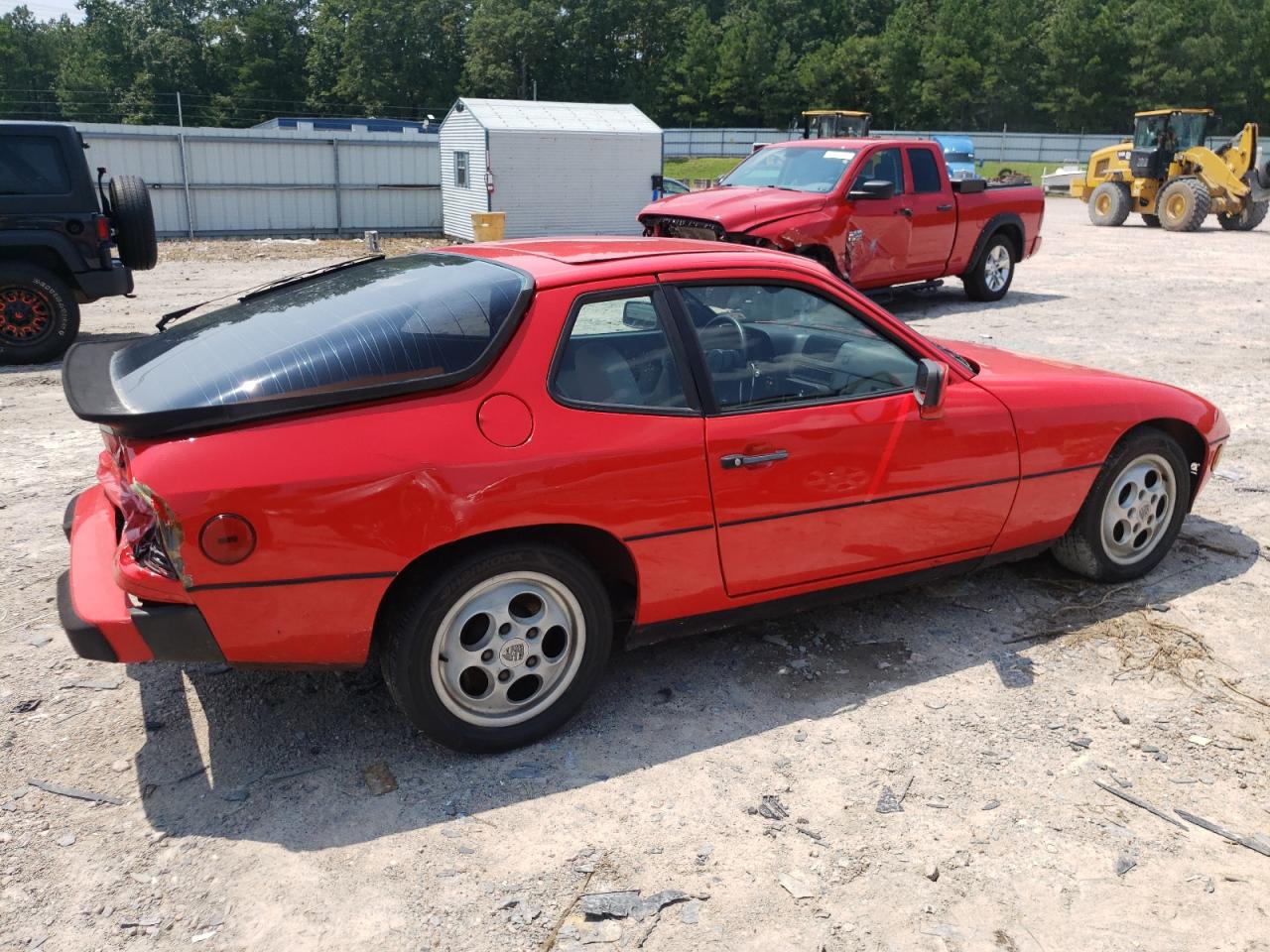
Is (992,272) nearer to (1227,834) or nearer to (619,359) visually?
(619,359)

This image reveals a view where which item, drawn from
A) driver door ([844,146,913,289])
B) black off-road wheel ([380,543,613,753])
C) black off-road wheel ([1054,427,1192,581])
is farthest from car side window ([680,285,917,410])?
driver door ([844,146,913,289])

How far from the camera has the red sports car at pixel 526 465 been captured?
296cm

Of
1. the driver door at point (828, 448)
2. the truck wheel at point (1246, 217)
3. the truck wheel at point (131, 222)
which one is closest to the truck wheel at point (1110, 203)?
the truck wheel at point (1246, 217)

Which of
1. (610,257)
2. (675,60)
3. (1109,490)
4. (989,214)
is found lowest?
(1109,490)

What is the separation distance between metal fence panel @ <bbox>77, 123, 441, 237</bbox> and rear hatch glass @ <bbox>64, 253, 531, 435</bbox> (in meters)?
19.2

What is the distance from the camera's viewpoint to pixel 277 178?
22.1 metres

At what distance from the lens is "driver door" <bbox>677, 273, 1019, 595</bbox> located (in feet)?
11.8

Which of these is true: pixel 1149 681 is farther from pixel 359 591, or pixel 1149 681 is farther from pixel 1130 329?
pixel 1130 329

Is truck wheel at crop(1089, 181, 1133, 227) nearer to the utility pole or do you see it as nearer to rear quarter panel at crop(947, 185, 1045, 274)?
rear quarter panel at crop(947, 185, 1045, 274)

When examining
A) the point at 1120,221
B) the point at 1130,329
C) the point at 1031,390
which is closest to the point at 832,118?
the point at 1120,221

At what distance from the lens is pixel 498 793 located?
3234mm

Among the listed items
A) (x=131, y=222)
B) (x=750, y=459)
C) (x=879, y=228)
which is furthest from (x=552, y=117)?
(x=750, y=459)

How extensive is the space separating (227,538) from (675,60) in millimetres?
84705

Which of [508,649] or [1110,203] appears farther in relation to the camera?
[1110,203]
